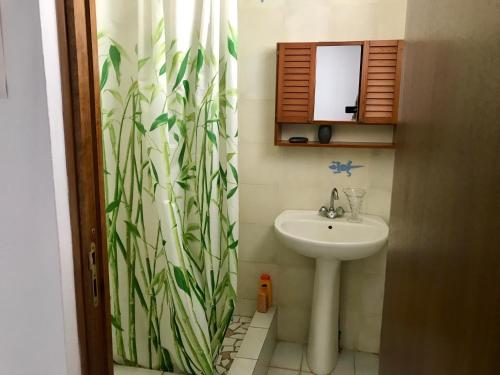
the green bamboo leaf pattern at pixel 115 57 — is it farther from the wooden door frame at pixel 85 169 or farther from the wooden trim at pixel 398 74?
the wooden trim at pixel 398 74

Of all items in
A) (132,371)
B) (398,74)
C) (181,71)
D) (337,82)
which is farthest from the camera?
(337,82)

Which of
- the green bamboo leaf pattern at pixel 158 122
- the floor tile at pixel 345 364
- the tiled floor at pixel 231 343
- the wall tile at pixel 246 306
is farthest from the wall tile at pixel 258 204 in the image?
the green bamboo leaf pattern at pixel 158 122

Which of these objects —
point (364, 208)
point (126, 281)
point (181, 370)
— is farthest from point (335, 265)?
point (126, 281)

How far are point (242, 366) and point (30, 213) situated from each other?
53.8 inches

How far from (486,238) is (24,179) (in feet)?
2.15

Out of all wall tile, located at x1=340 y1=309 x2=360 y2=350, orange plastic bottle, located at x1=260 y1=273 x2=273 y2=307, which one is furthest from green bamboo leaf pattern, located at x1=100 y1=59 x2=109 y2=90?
wall tile, located at x1=340 y1=309 x2=360 y2=350

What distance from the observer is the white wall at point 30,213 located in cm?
58

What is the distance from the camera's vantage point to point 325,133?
198cm

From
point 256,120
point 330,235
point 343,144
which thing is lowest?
point 330,235

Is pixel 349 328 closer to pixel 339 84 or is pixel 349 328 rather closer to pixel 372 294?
pixel 372 294

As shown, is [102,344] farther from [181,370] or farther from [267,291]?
[267,291]

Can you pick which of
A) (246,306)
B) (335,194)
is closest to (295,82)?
(335,194)

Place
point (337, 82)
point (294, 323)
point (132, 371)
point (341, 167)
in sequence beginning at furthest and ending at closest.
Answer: point (294, 323) → point (341, 167) → point (337, 82) → point (132, 371)

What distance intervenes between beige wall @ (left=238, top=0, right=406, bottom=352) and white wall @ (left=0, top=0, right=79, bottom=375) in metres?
1.58
